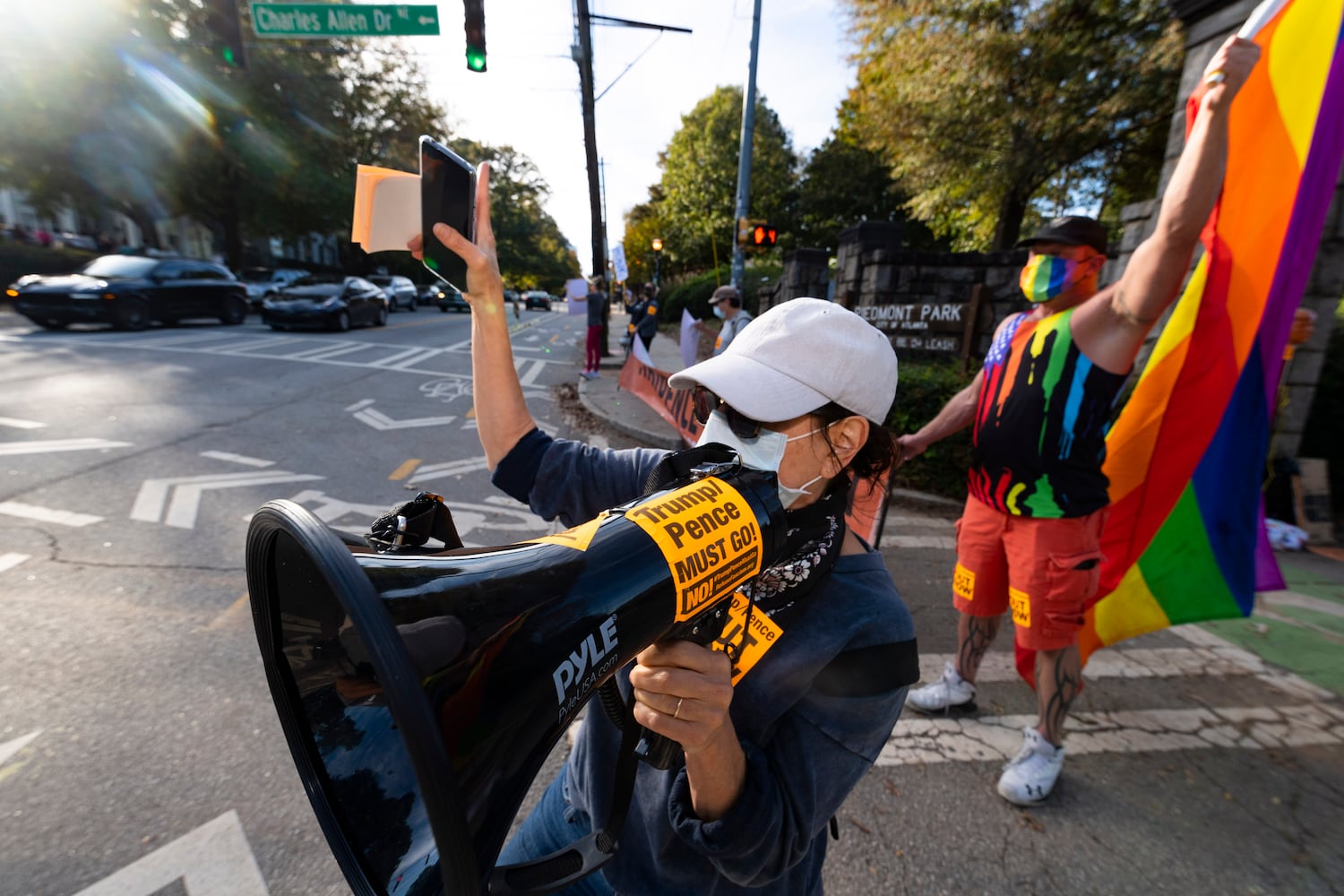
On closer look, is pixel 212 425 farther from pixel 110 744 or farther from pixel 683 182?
pixel 683 182

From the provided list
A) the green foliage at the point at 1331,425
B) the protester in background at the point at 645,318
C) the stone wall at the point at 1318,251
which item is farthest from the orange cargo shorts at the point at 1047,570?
the protester in background at the point at 645,318

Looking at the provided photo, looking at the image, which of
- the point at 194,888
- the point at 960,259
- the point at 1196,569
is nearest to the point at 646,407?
the point at 960,259

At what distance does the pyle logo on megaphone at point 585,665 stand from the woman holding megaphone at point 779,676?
12cm

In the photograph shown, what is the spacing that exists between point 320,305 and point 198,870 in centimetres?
1447

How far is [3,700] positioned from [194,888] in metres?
1.40

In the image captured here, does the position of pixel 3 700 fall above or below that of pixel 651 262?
below

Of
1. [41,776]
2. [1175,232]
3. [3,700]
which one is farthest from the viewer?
[3,700]

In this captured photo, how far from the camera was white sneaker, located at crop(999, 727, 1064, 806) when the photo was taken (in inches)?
86.4

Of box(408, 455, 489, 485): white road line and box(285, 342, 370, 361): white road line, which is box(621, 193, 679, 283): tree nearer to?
box(285, 342, 370, 361): white road line

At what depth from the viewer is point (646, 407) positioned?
8562mm

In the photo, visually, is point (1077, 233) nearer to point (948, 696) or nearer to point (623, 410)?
point (948, 696)

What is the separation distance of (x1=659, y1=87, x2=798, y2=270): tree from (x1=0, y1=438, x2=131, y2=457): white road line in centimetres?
2777

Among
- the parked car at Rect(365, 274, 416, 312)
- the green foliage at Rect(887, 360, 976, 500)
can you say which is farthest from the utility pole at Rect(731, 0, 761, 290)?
the parked car at Rect(365, 274, 416, 312)

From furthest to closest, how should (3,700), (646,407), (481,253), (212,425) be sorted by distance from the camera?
(646,407) < (212,425) < (3,700) < (481,253)
